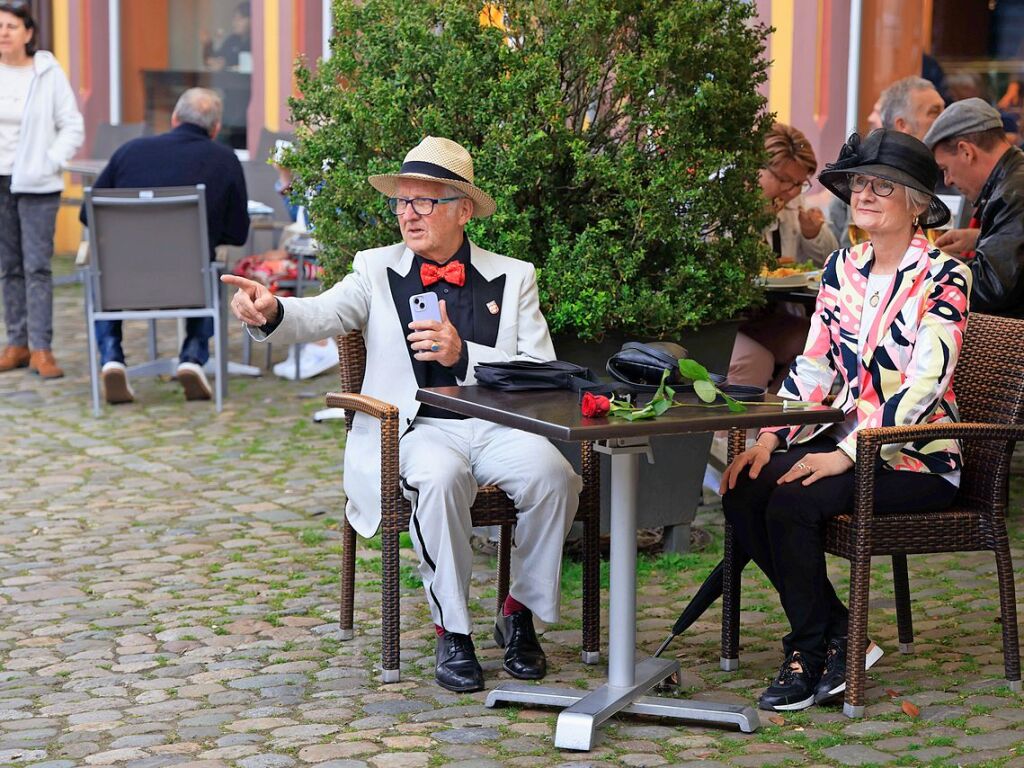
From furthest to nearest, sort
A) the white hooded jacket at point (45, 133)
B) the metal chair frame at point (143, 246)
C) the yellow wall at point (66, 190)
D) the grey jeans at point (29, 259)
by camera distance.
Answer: the yellow wall at point (66, 190)
the grey jeans at point (29, 259)
the white hooded jacket at point (45, 133)
the metal chair frame at point (143, 246)

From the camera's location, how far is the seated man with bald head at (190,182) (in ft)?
29.0

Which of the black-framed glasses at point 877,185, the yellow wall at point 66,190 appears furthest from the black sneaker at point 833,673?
the yellow wall at point 66,190

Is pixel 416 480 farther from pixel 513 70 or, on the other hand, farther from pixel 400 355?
pixel 513 70

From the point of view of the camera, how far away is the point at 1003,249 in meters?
5.66

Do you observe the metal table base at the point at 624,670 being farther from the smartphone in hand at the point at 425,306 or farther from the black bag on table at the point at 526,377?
the smartphone in hand at the point at 425,306

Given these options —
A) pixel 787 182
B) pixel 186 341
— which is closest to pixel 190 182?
pixel 186 341

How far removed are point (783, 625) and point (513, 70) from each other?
1.98 metres

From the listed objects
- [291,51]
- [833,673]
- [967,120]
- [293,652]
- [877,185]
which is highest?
[291,51]

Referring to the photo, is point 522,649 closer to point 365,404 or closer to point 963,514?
point 365,404

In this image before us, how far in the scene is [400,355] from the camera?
182 inches

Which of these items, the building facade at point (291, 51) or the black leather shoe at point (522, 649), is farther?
the building facade at point (291, 51)

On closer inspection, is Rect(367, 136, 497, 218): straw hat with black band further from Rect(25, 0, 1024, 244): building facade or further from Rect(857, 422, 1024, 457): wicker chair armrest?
Rect(25, 0, 1024, 244): building facade

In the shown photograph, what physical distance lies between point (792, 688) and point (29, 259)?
645 cm

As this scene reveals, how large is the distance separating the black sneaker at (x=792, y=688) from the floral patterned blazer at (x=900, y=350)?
565mm
